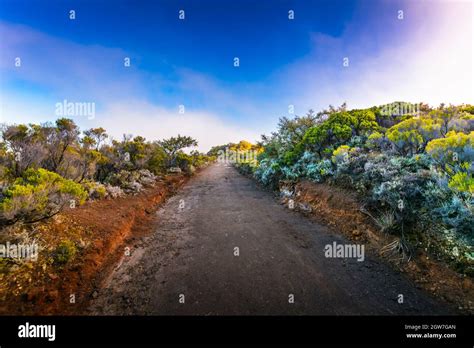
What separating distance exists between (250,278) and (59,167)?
28.0 feet

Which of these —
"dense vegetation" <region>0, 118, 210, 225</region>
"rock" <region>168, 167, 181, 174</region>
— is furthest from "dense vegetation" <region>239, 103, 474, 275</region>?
"rock" <region>168, 167, 181, 174</region>

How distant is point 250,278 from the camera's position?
12.5ft

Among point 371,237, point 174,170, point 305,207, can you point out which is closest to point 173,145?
point 174,170

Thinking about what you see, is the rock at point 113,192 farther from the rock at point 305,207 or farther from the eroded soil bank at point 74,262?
the rock at point 305,207

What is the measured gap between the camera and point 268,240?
545 cm

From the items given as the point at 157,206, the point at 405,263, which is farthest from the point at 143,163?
the point at 405,263

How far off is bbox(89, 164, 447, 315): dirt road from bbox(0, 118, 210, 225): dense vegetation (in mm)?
2137

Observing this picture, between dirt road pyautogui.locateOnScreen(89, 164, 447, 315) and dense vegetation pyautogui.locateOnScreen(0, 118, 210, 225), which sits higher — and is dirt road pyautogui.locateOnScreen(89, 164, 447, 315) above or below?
below

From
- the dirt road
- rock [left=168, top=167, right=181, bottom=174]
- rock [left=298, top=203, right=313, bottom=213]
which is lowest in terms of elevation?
the dirt road

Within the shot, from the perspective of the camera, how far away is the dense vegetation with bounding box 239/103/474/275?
3.55 m

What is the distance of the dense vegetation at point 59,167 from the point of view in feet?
12.8

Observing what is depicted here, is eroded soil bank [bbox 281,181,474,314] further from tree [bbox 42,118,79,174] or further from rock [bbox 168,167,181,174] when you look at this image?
rock [bbox 168,167,181,174]

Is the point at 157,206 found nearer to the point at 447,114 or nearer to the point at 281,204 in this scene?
the point at 281,204

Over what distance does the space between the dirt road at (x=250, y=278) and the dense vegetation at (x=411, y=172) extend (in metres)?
1.19
